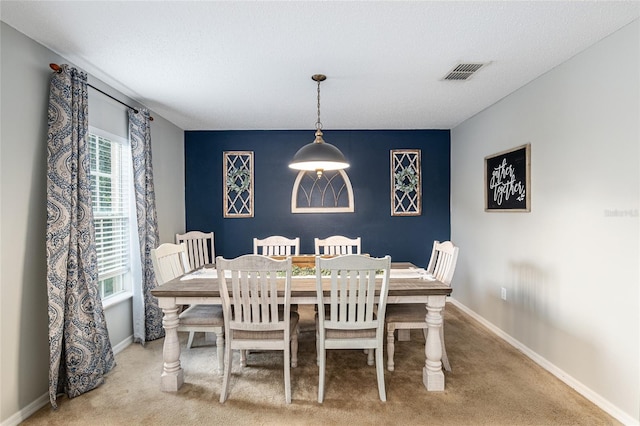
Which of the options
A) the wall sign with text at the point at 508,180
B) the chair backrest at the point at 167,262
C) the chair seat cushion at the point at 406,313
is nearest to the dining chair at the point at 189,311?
the chair backrest at the point at 167,262

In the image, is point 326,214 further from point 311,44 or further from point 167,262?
point 311,44

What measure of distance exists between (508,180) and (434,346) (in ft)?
6.04

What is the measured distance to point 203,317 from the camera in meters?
2.54

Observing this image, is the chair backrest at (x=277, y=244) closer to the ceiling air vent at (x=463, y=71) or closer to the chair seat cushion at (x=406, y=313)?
the chair seat cushion at (x=406, y=313)

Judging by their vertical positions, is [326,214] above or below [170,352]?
above

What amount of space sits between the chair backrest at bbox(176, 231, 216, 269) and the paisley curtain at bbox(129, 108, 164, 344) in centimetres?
77

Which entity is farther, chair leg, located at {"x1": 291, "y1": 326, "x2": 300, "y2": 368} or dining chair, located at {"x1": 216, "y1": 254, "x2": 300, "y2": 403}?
chair leg, located at {"x1": 291, "y1": 326, "x2": 300, "y2": 368}

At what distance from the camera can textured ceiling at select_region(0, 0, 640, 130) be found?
6.13ft

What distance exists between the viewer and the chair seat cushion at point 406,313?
2561 mm

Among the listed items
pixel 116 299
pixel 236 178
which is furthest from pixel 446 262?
pixel 236 178

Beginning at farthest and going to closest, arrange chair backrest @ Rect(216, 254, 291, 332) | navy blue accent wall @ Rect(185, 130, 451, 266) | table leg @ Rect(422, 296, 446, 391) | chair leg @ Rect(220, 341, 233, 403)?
navy blue accent wall @ Rect(185, 130, 451, 266)
table leg @ Rect(422, 296, 446, 391)
chair leg @ Rect(220, 341, 233, 403)
chair backrest @ Rect(216, 254, 291, 332)

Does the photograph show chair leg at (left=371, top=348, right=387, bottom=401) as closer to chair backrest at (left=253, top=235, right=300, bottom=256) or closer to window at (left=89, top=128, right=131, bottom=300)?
chair backrest at (left=253, top=235, right=300, bottom=256)

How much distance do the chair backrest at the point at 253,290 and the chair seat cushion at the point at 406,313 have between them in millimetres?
853

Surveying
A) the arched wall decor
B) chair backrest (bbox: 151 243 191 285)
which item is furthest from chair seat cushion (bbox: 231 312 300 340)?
the arched wall decor
